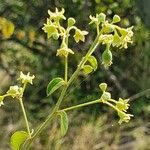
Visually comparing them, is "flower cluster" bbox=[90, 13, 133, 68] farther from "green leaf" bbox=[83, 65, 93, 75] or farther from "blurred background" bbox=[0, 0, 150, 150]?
"blurred background" bbox=[0, 0, 150, 150]

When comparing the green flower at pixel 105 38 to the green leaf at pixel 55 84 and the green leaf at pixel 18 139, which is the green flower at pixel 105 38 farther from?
the green leaf at pixel 18 139

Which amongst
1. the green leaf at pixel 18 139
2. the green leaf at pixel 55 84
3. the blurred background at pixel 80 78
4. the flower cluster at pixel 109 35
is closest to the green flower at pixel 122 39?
the flower cluster at pixel 109 35

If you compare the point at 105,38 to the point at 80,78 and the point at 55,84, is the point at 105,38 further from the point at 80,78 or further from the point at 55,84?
the point at 80,78

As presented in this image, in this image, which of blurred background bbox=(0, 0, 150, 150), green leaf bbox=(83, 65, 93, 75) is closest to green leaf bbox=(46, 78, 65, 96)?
green leaf bbox=(83, 65, 93, 75)

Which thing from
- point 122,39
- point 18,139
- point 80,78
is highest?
point 122,39

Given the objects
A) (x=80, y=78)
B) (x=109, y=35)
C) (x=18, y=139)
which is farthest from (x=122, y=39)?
(x=80, y=78)

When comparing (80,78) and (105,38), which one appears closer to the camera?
(105,38)

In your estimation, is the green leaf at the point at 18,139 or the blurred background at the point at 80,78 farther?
the blurred background at the point at 80,78

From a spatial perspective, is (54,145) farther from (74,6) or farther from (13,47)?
(74,6)
